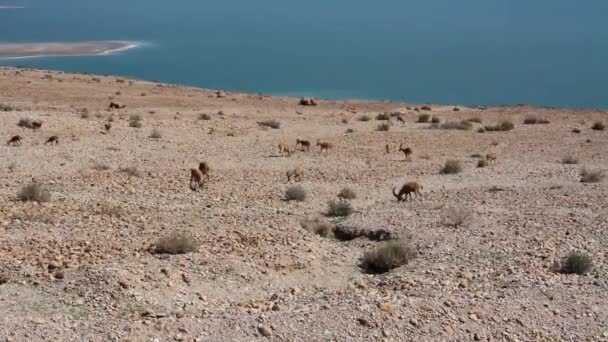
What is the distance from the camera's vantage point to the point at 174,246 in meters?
11.5

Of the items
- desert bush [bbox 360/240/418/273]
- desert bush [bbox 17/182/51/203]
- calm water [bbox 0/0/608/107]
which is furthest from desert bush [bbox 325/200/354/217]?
calm water [bbox 0/0/608/107]

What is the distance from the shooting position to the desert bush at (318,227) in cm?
1363

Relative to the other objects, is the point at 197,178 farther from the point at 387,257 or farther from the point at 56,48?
the point at 56,48

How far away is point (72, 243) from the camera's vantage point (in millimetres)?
11742

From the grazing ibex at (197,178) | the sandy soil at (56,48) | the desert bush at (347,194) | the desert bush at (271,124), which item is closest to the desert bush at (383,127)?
the desert bush at (271,124)

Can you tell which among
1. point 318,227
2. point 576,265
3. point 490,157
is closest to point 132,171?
point 318,227

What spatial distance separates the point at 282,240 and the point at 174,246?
186 centimetres

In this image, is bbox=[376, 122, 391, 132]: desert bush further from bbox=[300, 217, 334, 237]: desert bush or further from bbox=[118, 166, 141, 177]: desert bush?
bbox=[300, 217, 334, 237]: desert bush

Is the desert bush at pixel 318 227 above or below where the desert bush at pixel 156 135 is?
above

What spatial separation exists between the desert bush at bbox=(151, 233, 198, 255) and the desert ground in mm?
135

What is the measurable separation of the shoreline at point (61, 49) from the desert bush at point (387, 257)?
226 ft

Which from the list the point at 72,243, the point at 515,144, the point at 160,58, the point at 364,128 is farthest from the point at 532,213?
the point at 160,58

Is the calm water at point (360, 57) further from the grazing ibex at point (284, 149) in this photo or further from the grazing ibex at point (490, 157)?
the grazing ibex at point (490, 157)

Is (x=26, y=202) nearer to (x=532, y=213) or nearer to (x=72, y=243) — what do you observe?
(x=72, y=243)
